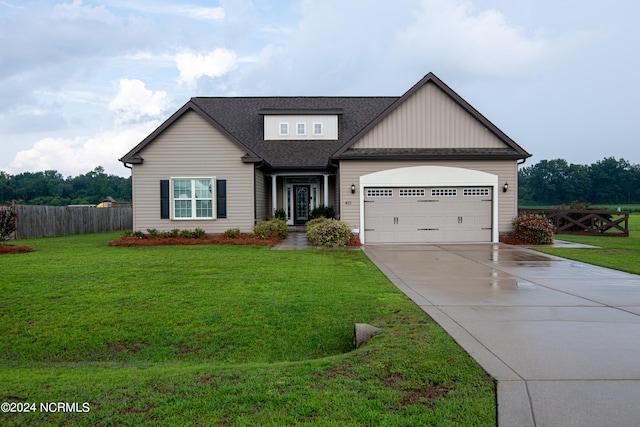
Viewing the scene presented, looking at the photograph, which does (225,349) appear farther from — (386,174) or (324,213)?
(324,213)

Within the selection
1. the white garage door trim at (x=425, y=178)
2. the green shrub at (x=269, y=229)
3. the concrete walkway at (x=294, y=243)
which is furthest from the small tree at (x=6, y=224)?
the white garage door trim at (x=425, y=178)

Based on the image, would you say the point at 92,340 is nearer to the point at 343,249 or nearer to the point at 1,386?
the point at 1,386

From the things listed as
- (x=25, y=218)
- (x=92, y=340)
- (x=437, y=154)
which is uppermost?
(x=437, y=154)

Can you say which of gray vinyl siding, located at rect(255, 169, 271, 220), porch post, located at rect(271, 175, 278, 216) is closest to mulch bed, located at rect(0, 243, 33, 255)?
gray vinyl siding, located at rect(255, 169, 271, 220)

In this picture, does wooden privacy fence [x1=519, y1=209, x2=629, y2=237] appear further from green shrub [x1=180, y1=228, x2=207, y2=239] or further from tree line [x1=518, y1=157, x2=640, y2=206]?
tree line [x1=518, y1=157, x2=640, y2=206]

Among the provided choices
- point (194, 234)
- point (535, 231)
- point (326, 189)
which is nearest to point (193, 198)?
point (194, 234)

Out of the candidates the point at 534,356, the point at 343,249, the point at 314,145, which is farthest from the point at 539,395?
the point at 314,145

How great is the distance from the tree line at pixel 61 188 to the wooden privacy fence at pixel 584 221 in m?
47.8

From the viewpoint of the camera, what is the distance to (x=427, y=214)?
58.2 feet

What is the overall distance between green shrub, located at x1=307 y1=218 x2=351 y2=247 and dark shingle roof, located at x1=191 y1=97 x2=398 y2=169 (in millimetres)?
5137

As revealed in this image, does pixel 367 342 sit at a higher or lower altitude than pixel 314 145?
lower

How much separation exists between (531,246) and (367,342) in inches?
500

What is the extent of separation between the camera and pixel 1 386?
4578mm

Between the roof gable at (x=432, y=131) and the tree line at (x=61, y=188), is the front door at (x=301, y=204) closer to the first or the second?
the roof gable at (x=432, y=131)
